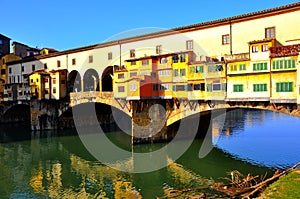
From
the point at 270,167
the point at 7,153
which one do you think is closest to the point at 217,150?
the point at 270,167

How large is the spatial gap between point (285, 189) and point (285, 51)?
41.0 feet

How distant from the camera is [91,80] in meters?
52.8

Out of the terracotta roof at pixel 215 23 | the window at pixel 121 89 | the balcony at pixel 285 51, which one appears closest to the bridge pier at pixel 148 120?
the window at pixel 121 89

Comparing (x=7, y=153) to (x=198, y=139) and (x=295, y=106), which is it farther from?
(x=295, y=106)

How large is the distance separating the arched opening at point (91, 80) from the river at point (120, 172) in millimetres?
12187

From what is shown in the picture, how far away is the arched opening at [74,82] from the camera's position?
52.3m

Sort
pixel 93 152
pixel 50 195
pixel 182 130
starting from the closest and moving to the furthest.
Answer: pixel 50 195 → pixel 93 152 → pixel 182 130

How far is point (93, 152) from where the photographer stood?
36.2 metres

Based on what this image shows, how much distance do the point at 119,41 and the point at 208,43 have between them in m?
15.3

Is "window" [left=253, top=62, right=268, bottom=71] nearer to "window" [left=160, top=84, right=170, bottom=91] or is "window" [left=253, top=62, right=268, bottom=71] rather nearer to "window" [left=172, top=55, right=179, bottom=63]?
"window" [left=172, top=55, right=179, bottom=63]

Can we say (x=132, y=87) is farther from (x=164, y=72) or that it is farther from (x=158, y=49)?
(x=158, y=49)

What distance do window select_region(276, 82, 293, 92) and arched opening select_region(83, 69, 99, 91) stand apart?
32.5m

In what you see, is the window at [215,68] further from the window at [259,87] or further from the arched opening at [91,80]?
the arched opening at [91,80]

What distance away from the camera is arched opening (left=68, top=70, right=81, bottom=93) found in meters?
52.3
